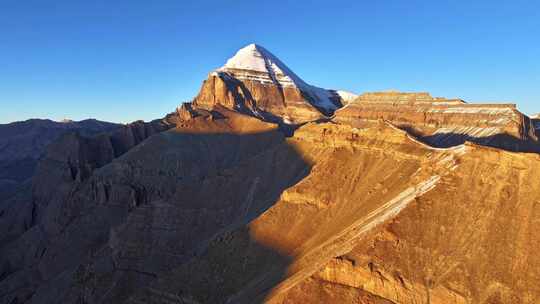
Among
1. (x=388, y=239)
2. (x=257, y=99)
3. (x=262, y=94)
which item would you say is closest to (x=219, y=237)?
(x=388, y=239)

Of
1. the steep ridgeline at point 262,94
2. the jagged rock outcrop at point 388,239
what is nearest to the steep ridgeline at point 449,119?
the jagged rock outcrop at point 388,239

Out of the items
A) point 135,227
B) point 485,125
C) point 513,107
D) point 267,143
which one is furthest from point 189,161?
point 513,107

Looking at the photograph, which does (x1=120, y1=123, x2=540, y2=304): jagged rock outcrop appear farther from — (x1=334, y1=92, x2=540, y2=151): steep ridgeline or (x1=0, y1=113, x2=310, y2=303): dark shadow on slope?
(x1=334, y1=92, x2=540, y2=151): steep ridgeline

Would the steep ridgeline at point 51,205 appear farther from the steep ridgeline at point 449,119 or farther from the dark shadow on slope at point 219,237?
the steep ridgeline at point 449,119

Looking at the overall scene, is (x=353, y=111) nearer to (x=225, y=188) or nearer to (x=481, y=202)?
(x=225, y=188)

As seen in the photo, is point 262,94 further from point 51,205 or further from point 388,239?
point 388,239

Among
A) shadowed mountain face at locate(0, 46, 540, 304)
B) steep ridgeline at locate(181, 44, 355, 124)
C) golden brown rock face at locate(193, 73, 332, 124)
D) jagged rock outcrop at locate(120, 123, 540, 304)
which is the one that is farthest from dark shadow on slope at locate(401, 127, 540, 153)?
steep ridgeline at locate(181, 44, 355, 124)
